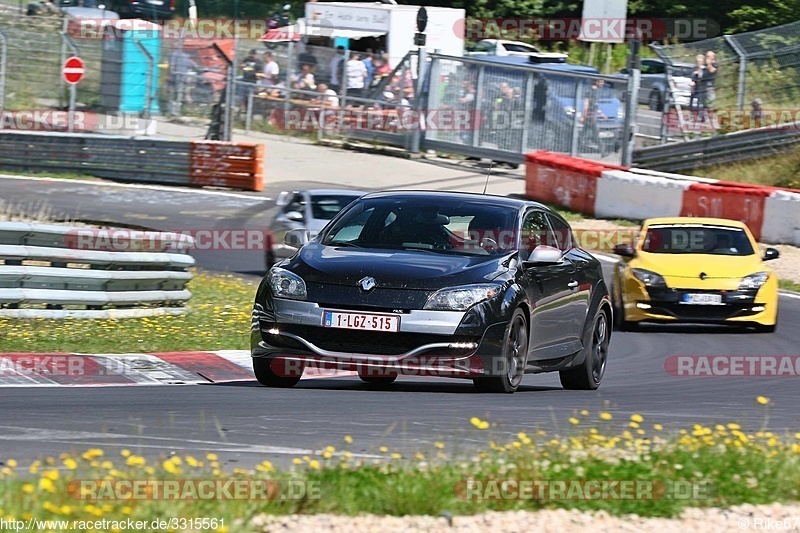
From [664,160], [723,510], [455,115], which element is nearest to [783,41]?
[664,160]

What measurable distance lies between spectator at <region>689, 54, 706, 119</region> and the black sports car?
18.4 m

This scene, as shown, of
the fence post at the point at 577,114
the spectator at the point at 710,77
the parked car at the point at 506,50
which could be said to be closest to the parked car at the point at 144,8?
the parked car at the point at 506,50

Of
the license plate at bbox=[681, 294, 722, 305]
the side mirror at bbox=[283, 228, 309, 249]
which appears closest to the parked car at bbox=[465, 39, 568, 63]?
the license plate at bbox=[681, 294, 722, 305]

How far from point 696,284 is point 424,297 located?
6.68 m

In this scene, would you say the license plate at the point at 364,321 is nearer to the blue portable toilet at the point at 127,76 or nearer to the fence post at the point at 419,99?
the fence post at the point at 419,99

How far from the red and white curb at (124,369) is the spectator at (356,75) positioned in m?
21.6

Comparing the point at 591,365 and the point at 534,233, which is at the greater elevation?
the point at 534,233

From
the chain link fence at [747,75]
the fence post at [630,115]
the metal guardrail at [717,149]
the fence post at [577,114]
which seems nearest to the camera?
the chain link fence at [747,75]

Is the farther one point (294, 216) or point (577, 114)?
point (577, 114)

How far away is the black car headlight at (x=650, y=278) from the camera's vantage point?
14695mm

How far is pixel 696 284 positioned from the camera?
14.6 metres

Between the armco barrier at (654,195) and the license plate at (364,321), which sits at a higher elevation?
the license plate at (364,321)

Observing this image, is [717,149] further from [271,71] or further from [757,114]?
[271,71]

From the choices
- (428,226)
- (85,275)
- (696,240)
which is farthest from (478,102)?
(428,226)
